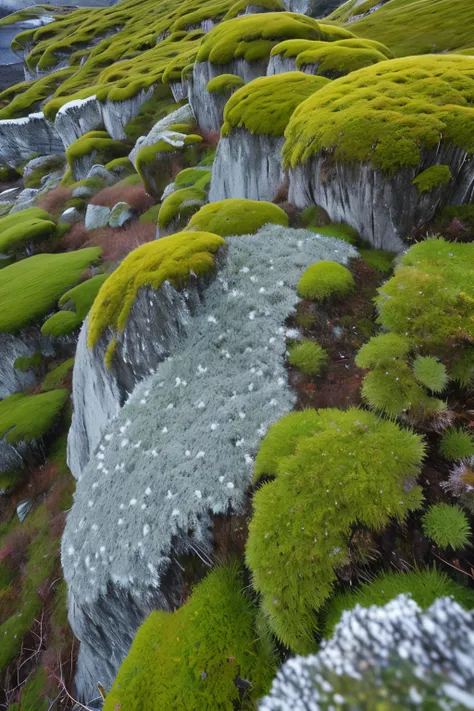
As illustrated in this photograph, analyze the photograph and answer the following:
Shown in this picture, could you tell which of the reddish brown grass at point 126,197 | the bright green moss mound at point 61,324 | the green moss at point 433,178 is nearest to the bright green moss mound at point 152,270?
the green moss at point 433,178

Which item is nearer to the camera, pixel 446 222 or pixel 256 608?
pixel 256 608

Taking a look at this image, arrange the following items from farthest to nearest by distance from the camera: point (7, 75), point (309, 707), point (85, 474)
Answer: point (7, 75)
point (85, 474)
point (309, 707)

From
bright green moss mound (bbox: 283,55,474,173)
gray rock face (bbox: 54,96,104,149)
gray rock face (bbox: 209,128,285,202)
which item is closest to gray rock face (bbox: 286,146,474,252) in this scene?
bright green moss mound (bbox: 283,55,474,173)

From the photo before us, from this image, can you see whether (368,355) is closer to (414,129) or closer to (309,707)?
(309,707)

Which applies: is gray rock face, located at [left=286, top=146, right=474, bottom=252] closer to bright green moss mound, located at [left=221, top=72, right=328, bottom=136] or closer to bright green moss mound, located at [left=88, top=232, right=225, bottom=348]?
bright green moss mound, located at [left=88, top=232, right=225, bottom=348]

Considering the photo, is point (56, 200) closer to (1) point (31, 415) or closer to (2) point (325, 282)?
(1) point (31, 415)

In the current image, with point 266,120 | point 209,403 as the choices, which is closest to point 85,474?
point 209,403
